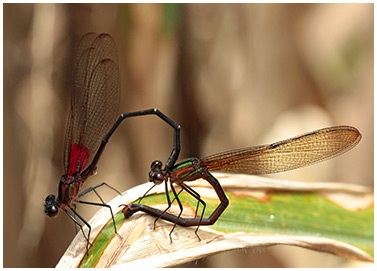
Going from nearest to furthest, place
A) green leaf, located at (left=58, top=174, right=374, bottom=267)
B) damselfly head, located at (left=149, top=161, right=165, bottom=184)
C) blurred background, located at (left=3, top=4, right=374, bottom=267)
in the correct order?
green leaf, located at (left=58, top=174, right=374, bottom=267) → damselfly head, located at (left=149, top=161, right=165, bottom=184) → blurred background, located at (left=3, top=4, right=374, bottom=267)

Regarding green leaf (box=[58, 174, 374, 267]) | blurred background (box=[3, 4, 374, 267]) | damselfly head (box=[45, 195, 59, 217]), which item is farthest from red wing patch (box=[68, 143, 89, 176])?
blurred background (box=[3, 4, 374, 267])

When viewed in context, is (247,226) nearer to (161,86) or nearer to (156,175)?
(156,175)

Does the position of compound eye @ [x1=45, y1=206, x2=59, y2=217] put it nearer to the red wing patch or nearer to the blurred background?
the red wing patch

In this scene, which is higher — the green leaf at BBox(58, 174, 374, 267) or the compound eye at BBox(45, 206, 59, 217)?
the compound eye at BBox(45, 206, 59, 217)

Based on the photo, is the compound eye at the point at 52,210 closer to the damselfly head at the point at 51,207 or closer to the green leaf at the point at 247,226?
the damselfly head at the point at 51,207

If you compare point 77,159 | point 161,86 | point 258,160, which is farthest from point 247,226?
point 161,86

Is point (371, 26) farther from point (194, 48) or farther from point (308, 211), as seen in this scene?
point (308, 211)
